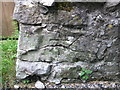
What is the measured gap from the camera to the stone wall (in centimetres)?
154

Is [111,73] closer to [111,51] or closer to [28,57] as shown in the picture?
[111,51]

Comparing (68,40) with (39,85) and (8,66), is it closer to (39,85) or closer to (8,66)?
(39,85)

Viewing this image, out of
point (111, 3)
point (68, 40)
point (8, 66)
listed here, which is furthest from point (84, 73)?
point (8, 66)

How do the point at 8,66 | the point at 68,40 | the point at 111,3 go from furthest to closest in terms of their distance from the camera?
1. the point at 8,66
2. the point at 68,40
3. the point at 111,3

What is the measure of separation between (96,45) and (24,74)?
787 mm

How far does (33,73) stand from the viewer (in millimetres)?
1688

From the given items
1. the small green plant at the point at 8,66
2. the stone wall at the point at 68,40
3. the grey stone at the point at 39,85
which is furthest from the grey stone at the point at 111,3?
the small green plant at the point at 8,66

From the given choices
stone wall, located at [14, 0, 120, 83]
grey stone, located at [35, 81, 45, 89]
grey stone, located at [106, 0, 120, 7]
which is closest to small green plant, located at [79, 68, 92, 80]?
stone wall, located at [14, 0, 120, 83]

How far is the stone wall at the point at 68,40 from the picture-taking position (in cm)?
154

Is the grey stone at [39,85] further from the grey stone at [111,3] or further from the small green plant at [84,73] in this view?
the grey stone at [111,3]

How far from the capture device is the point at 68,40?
1.62 meters

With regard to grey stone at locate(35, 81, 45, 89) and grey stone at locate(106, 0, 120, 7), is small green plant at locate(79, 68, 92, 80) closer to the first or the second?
grey stone at locate(35, 81, 45, 89)

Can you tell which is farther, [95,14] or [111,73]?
[111,73]

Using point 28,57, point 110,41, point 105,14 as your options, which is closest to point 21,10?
point 28,57
